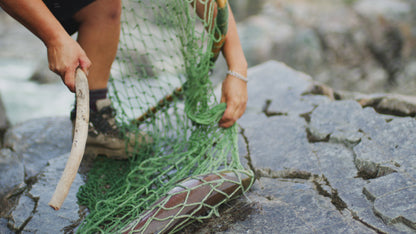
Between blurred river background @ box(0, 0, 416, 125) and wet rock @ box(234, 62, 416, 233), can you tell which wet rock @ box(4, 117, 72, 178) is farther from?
blurred river background @ box(0, 0, 416, 125)

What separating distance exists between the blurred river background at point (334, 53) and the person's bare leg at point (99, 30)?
478 centimetres

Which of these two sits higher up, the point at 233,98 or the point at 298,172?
the point at 233,98

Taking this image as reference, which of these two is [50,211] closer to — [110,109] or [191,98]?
[110,109]

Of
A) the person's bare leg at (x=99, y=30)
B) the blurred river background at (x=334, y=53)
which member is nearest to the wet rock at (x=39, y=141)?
the person's bare leg at (x=99, y=30)

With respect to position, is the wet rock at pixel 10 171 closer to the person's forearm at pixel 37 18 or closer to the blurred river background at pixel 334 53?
the person's forearm at pixel 37 18

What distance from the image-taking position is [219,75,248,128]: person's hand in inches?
80.0

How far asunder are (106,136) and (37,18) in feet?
3.44

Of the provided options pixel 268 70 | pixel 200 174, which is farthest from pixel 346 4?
pixel 200 174

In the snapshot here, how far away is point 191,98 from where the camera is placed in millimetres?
2252

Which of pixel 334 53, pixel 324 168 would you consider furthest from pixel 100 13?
pixel 334 53

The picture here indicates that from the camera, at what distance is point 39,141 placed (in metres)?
2.81

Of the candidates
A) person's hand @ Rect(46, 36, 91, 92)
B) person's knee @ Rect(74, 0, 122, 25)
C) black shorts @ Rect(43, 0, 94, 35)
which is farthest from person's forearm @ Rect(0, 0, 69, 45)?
person's knee @ Rect(74, 0, 122, 25)

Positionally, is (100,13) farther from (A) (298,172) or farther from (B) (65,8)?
(A) (298,172)

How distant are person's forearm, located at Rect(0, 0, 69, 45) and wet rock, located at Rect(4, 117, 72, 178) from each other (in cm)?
129
